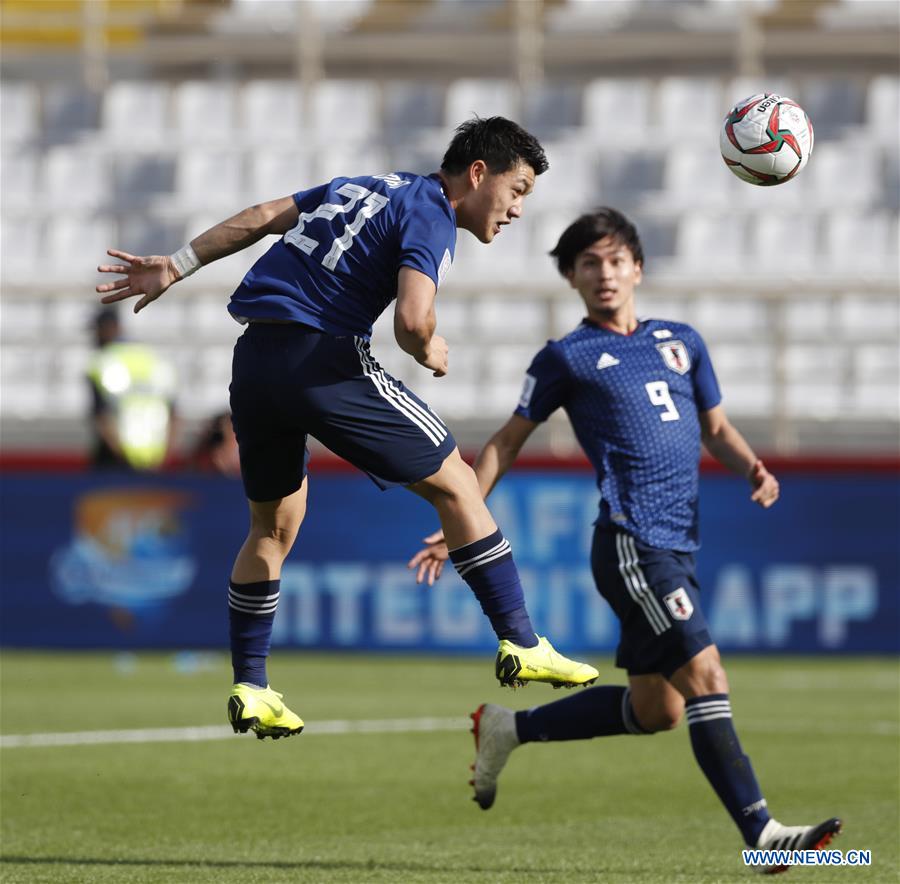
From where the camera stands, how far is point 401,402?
5902 mm

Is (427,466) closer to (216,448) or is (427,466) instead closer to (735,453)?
(735,453)

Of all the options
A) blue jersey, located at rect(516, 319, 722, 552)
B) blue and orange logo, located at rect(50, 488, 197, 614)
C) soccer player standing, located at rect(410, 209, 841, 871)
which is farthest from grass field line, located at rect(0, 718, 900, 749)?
blue and orange logo, located at rect(50, 488, 197, 614)

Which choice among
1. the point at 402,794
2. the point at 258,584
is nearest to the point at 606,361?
the point at 258,584

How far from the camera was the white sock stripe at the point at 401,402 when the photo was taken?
19.3ft

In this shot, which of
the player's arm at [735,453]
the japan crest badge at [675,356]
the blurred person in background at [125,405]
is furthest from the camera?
the blurred person in background at [125,405]

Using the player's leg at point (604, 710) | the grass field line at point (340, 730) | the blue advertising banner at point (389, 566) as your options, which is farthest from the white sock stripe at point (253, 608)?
the blue advertising banner at point (389, 566)

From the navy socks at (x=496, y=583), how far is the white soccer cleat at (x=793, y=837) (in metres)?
0.96

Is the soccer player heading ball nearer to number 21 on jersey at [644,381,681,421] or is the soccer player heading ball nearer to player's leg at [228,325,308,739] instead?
player's leg at [228,325,308,739]

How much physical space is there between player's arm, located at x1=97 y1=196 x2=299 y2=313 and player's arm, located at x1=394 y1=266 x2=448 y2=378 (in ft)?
2.55

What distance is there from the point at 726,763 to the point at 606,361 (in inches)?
61.2

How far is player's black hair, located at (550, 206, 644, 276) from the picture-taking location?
672 centimetres

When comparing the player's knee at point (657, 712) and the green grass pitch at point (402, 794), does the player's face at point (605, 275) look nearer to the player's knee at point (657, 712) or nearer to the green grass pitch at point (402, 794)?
the player's knee at point (657, 712)

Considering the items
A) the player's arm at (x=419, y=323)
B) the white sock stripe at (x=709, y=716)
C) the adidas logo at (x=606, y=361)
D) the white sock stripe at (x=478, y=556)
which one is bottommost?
the white sock stripe at (x=709, y=716)
